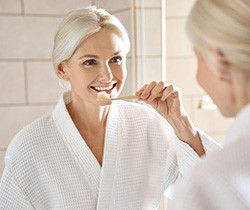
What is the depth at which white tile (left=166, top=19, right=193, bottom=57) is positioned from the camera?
1.65 meters

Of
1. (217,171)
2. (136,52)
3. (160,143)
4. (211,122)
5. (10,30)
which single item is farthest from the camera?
(211,122)

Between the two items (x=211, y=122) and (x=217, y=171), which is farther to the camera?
(x=211, y=122)

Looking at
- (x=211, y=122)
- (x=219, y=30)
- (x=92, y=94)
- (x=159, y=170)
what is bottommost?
(x=211, y=122)

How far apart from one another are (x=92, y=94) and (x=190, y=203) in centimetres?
65

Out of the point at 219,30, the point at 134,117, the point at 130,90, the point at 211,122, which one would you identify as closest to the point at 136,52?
the point at 130,90

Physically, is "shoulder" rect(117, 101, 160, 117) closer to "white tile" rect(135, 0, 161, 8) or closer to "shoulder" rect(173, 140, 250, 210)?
"white tile" rect(135, 0, 161, 8)

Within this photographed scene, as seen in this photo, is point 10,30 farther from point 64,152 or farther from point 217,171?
point 217,171

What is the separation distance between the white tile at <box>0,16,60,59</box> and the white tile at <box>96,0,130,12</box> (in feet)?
0.64

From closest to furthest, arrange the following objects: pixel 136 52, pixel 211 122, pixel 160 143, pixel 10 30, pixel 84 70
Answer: pixel 84 70 → pixel 160 143 → pixel 136 52 → pixel 10 30 → pixel 211 122

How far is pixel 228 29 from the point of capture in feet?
1.81

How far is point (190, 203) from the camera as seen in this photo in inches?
20.4

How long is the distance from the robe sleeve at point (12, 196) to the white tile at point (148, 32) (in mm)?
690

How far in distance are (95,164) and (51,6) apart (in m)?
0.82

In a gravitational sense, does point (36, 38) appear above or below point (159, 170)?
above
